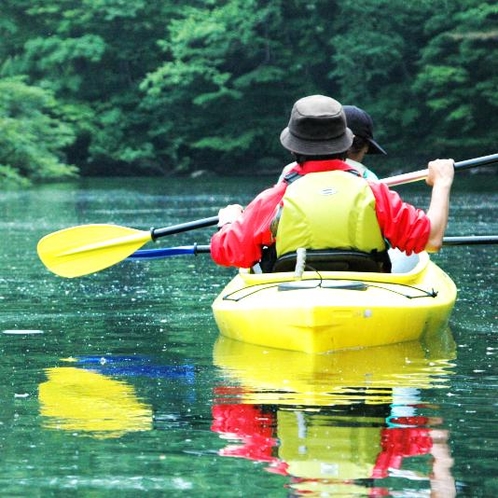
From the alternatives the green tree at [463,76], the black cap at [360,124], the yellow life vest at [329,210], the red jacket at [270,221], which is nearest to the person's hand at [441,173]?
the red jacket at [270,221]

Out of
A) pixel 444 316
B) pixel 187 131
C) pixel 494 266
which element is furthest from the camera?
pixel 187 131

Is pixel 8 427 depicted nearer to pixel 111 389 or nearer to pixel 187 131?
pixel 111 389

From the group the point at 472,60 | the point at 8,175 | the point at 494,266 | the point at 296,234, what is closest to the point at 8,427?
the point at 296,234

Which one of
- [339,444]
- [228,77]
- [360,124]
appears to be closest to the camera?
[339,444]

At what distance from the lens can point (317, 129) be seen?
6883 mm

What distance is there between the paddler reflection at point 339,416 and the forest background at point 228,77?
1210 inches

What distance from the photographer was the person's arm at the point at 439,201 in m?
6.88

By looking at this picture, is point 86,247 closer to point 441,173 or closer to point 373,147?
point 373,147

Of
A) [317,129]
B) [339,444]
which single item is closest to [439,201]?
[317,129]

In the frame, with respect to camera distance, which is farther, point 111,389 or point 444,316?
point 444,316

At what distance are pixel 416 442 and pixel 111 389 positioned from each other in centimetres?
166

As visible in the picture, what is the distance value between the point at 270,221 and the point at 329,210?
0.34 m

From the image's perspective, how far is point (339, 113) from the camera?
687 cm

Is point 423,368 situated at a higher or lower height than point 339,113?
lower
